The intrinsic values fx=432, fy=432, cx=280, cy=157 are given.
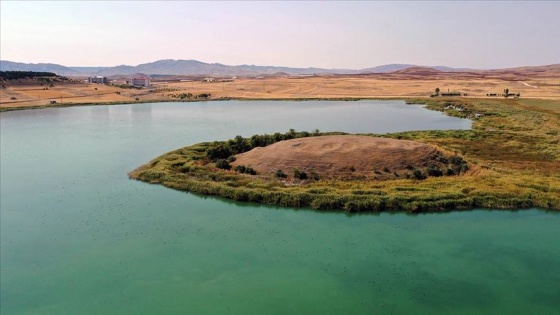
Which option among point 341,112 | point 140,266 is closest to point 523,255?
point 140,266

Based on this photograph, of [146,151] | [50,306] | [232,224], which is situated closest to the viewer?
[50,306]

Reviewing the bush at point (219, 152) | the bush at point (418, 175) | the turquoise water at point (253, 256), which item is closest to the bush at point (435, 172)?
the bush at point (418, 175)

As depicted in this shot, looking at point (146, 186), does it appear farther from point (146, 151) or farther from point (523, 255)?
point (523, 255)

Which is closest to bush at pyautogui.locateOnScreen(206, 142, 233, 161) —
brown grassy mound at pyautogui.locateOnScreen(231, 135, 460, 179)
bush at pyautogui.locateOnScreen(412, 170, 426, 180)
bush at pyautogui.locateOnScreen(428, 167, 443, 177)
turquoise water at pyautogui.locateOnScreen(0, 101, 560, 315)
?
brown grassy mound at pyautogui.locateOnScreen(231, 135, 460, 179)

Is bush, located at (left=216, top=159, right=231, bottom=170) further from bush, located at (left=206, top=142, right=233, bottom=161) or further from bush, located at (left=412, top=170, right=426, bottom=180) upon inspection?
bush, located at (left=412, top=170, right=426, bottom=180)

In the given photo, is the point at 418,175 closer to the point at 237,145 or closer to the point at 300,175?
the point at 300,175

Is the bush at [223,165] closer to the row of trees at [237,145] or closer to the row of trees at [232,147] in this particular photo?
the row of trees at [232,147]

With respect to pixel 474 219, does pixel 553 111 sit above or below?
above
